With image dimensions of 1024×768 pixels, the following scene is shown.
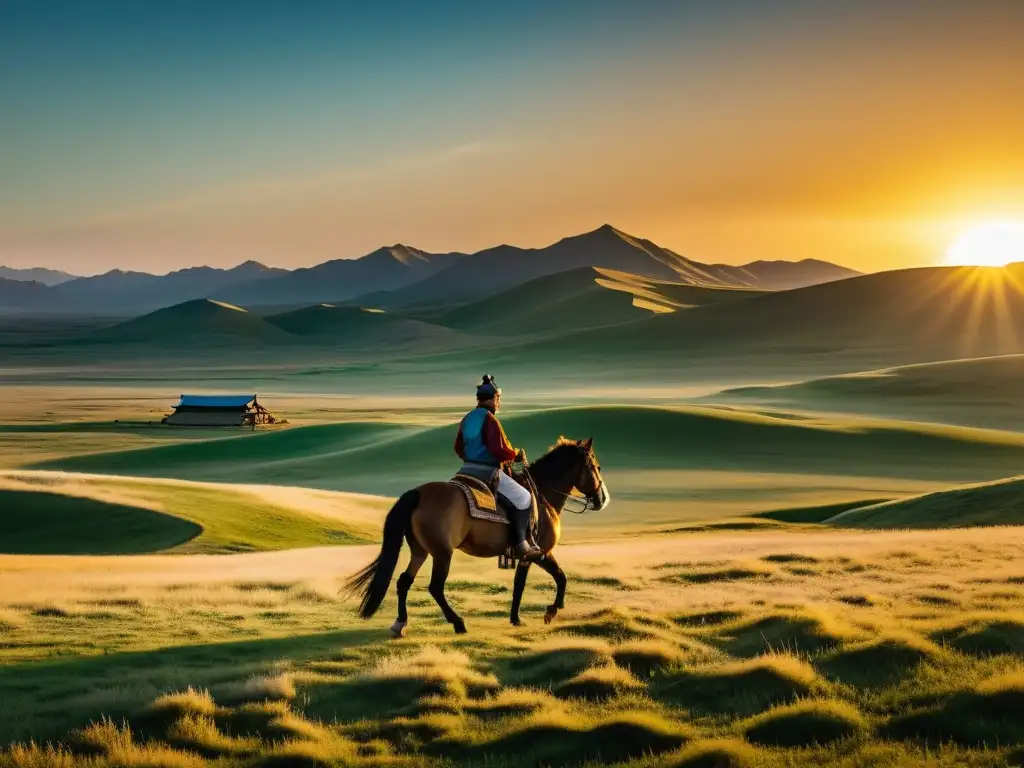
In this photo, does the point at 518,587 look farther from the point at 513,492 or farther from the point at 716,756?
the point at 716,756

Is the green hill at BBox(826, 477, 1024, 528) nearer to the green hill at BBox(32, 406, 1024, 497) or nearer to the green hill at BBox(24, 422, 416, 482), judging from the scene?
the green hill at BBox(32, 406, 1024, 497)

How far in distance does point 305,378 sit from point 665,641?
18747 cm

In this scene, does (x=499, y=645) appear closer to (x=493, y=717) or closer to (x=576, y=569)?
(x=493, y=717)

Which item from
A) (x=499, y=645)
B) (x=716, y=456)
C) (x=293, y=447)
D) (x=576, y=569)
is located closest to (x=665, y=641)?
(x=499, y=645)

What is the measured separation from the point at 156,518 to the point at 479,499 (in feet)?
82.2

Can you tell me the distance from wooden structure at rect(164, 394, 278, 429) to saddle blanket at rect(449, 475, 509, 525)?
298 ft

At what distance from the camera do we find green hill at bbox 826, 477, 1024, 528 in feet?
139

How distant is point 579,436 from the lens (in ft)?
252

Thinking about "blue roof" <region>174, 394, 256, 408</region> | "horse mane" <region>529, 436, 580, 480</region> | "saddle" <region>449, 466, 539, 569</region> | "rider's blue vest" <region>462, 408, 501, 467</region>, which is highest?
"rider's blue vest" <region>462, 408, 501, 467</region>

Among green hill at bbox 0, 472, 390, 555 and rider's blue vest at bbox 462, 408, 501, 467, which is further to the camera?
green hill at bbox 0, 472, 390, 555

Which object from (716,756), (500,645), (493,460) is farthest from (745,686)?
(493,460)

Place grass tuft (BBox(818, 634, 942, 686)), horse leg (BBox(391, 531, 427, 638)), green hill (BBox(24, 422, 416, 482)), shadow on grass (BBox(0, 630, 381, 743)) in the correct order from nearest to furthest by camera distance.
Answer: shadow on grass (BBox(0, 630, 381, 743))
grass tuft (BBox(818, 634, 942, 686))
horse leg (BBox(391, 531, 427, 638))
green hill (BBox(24, 422, 416, 482))

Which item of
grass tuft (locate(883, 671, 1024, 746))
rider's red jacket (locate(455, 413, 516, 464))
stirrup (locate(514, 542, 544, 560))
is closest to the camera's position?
grass tuft (locate(883, 671, 1024, 746))

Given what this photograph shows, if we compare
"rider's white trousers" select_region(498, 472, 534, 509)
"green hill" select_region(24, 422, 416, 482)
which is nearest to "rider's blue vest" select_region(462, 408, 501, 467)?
"rider's white trousers" select_region(498, 472, 534, 509)
